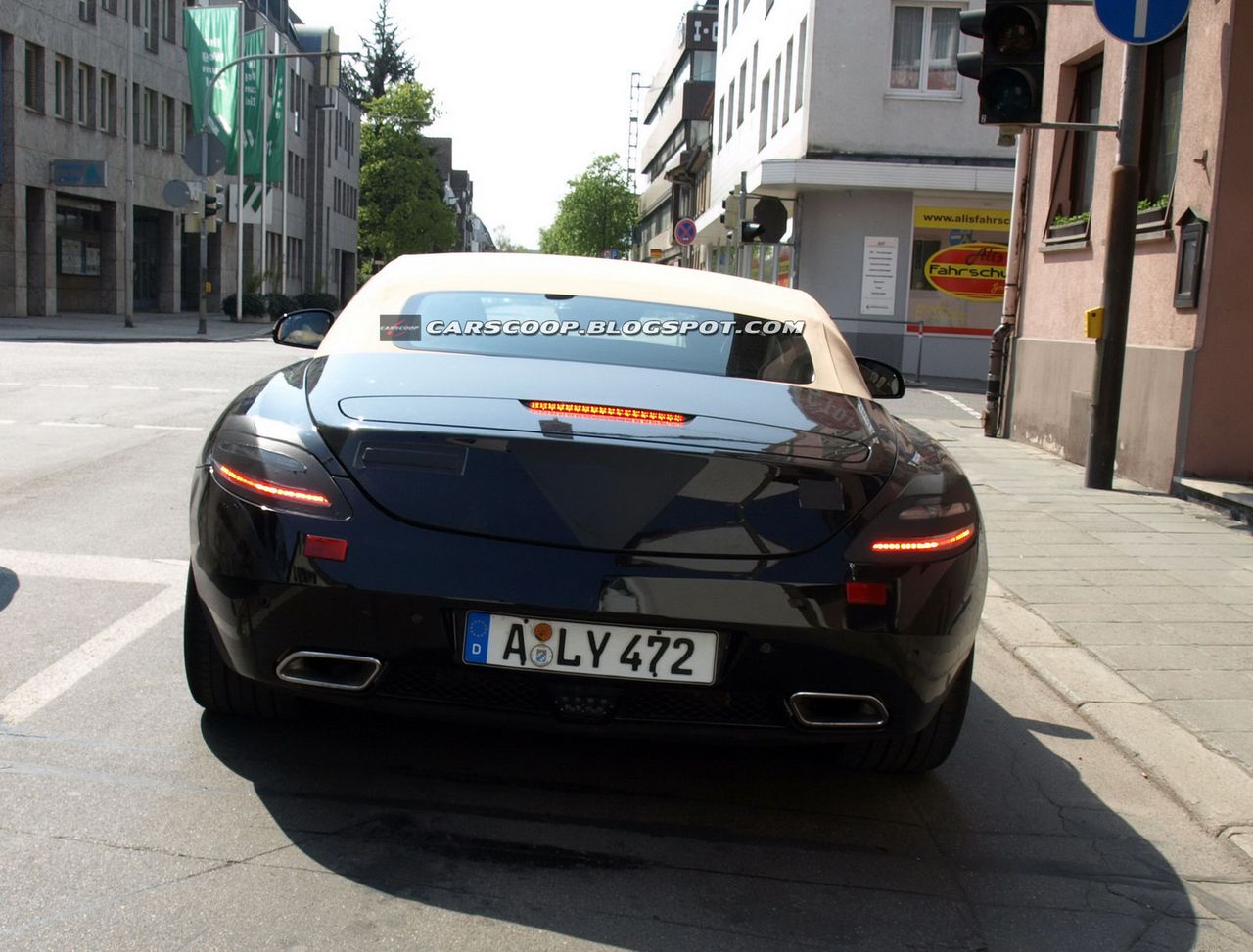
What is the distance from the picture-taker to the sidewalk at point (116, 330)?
28027mm

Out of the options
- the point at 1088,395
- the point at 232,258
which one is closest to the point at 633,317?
the point at 1088,395

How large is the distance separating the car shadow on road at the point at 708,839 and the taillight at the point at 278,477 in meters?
0.75

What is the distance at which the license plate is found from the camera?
3.17 meters

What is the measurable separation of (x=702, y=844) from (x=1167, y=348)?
786cm

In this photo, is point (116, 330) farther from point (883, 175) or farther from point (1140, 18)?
point (1140, 18)

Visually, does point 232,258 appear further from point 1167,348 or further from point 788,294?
point 788,294

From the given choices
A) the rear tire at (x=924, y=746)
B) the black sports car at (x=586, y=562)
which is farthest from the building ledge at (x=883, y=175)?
the black sports car at (x=586, y=562)

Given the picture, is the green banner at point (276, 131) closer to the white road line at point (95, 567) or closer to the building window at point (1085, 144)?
the building window at point (1085, 144)

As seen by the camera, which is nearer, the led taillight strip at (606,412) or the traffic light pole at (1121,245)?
the led taillight strip at (606,412)

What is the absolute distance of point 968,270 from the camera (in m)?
28.4

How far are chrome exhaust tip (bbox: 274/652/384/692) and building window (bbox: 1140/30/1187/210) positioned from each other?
901cm

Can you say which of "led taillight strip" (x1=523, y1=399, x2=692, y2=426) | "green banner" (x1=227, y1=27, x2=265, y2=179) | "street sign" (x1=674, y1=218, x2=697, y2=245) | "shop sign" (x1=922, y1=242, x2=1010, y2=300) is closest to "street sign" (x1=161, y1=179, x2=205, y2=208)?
"green banner" (x1=227, y1=27, x2=265, y2=179)

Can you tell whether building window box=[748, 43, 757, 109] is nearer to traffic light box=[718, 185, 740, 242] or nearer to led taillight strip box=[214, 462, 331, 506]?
Answer: traffic light box=[718, 185, 740, 242]

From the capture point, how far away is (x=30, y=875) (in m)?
2.98
